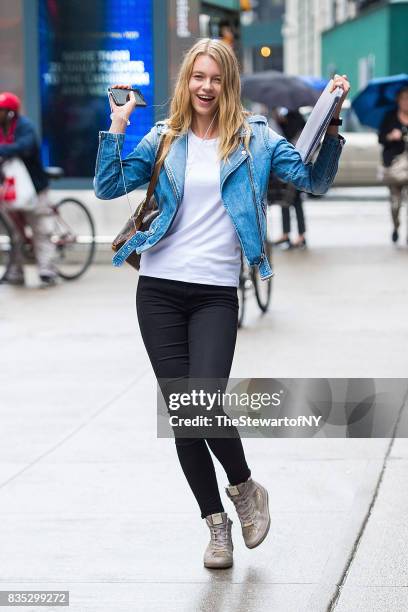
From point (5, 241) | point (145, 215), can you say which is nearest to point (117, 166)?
point (145, 215)

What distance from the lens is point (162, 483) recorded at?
5.90 m

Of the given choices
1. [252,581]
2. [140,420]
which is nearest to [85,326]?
[140,420]

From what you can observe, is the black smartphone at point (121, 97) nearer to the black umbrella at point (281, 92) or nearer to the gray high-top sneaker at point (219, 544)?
the gray high-top sneaker at point (219, 544)

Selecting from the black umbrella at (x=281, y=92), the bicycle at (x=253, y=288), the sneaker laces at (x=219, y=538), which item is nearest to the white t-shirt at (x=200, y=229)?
the sneaker laces at (x=219, y=538)

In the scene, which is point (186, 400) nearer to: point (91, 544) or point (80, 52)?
point (91, 544)

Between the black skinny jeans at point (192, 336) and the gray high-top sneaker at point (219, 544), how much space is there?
108mm

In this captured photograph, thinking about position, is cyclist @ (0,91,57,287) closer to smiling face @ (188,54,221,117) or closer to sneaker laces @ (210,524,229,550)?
smiling face @ (188,54,221,117)

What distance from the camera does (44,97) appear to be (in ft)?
51.0

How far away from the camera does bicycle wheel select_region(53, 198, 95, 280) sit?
520 inches

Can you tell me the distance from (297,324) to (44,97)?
20.9 feet

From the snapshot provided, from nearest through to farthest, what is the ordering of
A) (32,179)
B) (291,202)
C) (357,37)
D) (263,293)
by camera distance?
(263,293) < (32,179) < (291,202) < (357,37)

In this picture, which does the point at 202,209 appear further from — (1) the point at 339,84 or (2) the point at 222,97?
(1) the point at 339,84

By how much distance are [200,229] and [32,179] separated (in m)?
8.39

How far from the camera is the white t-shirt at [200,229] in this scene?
4637mm
